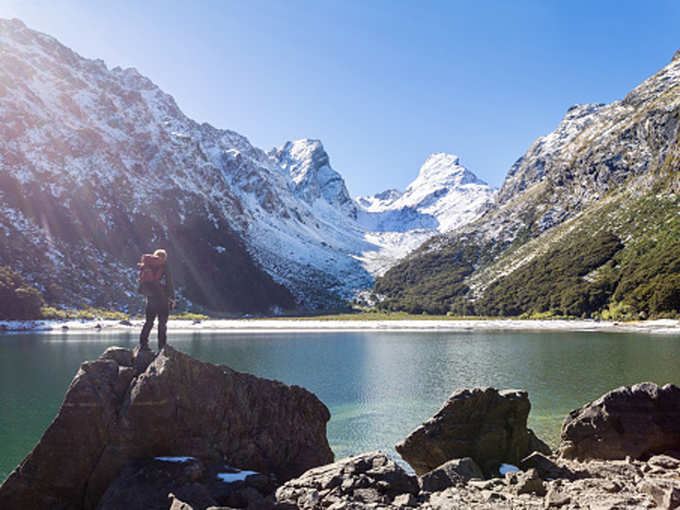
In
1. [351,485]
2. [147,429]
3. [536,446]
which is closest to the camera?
[351,485]

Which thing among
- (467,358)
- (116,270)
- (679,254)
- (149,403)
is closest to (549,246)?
(679,254)

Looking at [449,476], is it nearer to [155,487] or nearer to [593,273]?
[155,487]

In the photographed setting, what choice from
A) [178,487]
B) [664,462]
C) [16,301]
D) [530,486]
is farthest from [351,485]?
[16,301]

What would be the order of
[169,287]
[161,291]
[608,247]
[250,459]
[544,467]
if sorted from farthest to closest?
[608,247] < [169,287] < [161,291] < [544,467] < [250,459]

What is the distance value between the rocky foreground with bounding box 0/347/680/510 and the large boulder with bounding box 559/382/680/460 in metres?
0.03

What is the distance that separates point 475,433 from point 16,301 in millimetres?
129342

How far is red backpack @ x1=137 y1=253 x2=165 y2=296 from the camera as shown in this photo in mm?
13148

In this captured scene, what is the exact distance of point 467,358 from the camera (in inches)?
2125

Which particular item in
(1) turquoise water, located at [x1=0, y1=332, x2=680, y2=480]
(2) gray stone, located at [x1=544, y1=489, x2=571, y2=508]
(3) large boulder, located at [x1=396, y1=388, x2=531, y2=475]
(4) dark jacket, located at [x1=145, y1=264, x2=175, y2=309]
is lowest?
(1) turquoise water, located at [x1=0, y1=332, x2=680, y2=480]

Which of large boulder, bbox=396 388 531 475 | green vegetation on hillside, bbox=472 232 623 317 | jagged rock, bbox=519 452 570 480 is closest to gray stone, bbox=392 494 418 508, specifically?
jagged rock, bbox=519 452 570 480

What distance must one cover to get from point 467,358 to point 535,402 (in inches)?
970

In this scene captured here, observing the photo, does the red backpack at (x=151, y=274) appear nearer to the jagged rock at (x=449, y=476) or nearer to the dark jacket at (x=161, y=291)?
the dark jacket at (x=161, y=291)

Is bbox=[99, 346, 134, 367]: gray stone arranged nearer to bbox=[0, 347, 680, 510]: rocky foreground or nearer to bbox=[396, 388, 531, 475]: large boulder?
bbox=[0, 347, 680, 510]: rocky foreground

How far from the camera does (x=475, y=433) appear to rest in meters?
15.4
